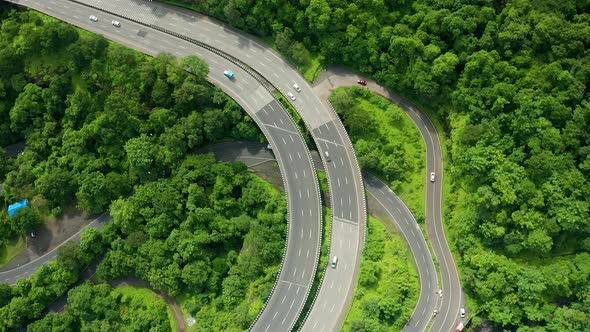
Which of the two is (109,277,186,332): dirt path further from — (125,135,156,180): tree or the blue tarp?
the blue tarp

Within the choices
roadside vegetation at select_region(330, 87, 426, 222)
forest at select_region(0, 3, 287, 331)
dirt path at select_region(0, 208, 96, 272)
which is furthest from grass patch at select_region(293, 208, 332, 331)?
dirt path at select_region(0, 208, 96, 272)

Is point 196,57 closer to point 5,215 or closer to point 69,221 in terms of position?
point 69,221

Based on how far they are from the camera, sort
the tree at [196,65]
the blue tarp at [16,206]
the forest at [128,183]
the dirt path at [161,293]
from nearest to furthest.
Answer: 1. the forest at [128,183]
2. the dirt path at [161,293]
3. the tree at [196,65]
4. the blue tarp at [16,206]

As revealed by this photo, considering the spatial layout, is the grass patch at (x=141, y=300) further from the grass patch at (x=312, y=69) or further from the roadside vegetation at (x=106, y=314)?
the grass patch at (x=312, y=69)

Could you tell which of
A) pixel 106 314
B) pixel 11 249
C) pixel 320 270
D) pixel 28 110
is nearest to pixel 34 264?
pixel 11 249

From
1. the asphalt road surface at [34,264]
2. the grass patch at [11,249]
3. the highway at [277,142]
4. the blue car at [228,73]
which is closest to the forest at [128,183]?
the grass patch at [11,249]

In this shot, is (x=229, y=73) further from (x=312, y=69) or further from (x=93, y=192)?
(x=93, y=192)
